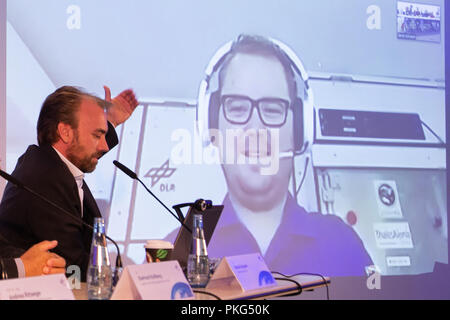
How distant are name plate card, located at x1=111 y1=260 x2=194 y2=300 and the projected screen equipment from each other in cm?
190

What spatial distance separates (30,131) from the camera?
3.37 meters

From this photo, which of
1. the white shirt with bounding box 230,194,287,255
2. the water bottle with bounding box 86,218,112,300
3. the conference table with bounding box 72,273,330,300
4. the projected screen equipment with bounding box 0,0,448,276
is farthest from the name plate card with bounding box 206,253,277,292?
the white shirt with bounding box 230,194,287,255

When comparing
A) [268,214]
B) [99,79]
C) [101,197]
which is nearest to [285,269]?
[268,214]

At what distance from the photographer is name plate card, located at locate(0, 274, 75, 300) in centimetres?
131

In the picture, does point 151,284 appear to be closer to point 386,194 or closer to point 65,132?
point 65,132

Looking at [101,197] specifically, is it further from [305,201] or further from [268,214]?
[305,201]

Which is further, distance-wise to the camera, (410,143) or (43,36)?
(410,143)

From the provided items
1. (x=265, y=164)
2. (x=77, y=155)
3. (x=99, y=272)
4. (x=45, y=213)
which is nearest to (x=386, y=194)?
(x=265, y=164)

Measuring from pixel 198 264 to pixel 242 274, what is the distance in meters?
0.17

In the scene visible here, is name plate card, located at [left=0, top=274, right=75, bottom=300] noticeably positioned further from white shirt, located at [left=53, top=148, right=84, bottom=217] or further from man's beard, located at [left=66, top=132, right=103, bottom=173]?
man's beard, located at [left=66, top=132, right=103, bottom=173]

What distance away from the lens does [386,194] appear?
13.5ft

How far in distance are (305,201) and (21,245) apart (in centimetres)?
208

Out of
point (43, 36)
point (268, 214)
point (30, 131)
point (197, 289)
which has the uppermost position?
point (43, 36)

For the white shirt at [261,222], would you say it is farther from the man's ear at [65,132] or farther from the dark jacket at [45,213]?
the dark jacket at [45,213]
